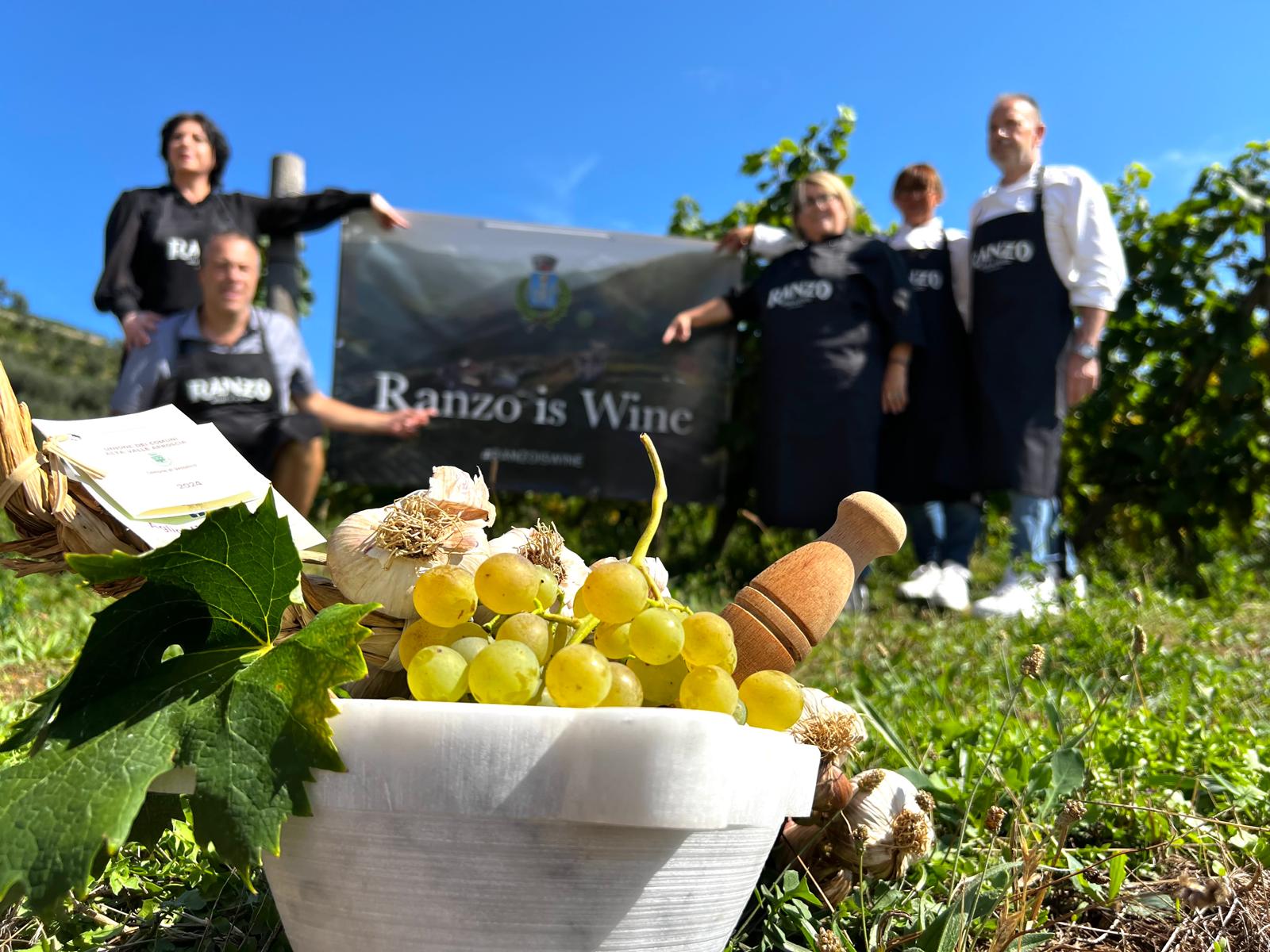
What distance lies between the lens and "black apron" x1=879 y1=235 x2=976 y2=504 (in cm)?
461

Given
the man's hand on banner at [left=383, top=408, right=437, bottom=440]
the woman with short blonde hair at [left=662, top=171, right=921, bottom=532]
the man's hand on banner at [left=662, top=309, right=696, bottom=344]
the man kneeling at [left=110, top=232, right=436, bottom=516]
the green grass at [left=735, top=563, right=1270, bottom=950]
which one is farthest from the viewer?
the man's hand on banner at [left=662, top=309, right=696, bottom=344]

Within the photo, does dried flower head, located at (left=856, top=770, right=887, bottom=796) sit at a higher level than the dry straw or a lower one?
lower

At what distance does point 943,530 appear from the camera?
16.6ft

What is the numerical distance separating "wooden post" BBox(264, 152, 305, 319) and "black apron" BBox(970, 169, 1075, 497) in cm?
317

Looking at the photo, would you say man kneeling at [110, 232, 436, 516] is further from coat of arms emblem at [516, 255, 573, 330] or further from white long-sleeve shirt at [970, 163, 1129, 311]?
white long-sleeve shirt at [970, 163, 1129, 311]

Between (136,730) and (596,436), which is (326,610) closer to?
(136,730)

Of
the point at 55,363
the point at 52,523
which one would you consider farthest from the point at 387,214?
the point at 55,363

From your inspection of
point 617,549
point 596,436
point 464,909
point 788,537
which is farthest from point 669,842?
point 788,537

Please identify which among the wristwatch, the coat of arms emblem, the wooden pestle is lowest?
the wooden pestle

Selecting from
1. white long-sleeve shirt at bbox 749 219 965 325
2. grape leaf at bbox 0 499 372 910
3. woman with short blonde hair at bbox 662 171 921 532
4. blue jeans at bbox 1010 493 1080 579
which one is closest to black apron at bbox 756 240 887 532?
woman with short blonde hair at bbox 662 171 921 532

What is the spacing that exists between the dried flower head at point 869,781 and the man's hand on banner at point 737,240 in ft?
14.0

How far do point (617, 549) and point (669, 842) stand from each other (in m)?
4.80

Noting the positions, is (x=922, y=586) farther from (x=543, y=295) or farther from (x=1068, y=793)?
(x=1068, y=793)

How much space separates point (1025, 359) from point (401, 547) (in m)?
3.79
